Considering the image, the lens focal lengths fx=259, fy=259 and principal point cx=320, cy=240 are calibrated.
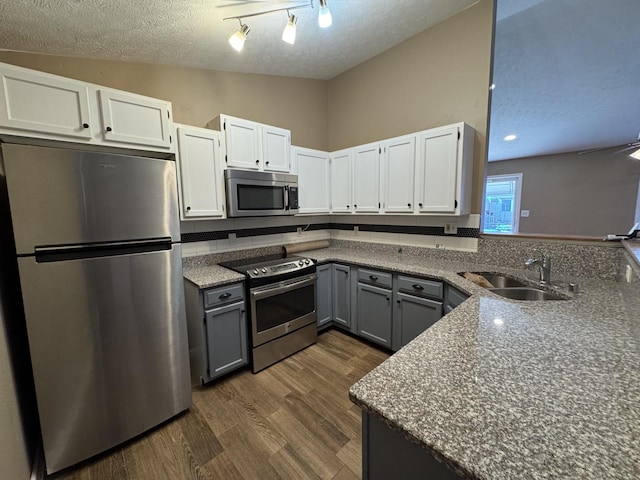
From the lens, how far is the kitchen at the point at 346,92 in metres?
2.19

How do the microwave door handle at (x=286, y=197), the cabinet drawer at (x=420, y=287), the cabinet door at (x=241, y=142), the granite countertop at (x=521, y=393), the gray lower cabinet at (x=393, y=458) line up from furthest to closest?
1. the microwave door handle at (x=286, y=197)
2. the cabinet door at (x=241, y=142)
3. the cabinet drawer at (x=420, y=287)
4. the gray lower cabinet at (x=393, y=458)
5. the granite countertop at (x=521, y=393)

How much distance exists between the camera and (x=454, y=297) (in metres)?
1.99

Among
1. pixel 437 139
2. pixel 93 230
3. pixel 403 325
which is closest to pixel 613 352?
pixel 403 325

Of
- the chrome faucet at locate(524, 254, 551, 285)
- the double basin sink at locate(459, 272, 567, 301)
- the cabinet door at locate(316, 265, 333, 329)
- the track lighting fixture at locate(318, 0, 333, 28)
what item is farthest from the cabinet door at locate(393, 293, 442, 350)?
the track lighting fixture at locate(318, 0, 333, 28)

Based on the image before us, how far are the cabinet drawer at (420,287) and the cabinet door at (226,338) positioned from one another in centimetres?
143

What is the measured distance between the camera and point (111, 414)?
5.15 ft

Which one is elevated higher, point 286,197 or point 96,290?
point 286,197

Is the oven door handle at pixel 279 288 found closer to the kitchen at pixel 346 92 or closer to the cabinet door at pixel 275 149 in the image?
the kitchen at pixel 346 92

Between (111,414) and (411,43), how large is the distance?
3.98 m

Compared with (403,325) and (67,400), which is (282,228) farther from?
(67,400)

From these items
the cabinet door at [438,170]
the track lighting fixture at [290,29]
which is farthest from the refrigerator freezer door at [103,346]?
the cabinet door at [438,170]

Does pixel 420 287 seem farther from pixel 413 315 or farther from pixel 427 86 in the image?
pixel 427 86

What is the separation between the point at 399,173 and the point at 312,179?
1043 millimetres

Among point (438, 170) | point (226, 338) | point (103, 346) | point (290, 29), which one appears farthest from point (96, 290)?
point (438, 170)
